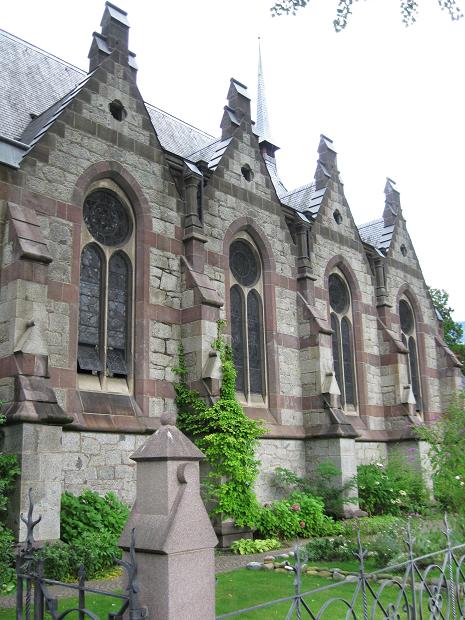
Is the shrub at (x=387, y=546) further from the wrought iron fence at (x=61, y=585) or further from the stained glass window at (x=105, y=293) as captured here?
the wrought iron fence at (x=61, y=585)

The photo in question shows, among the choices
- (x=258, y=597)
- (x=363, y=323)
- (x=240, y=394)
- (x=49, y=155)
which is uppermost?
(x=49, y=155)

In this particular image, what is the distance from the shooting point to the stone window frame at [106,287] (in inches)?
487

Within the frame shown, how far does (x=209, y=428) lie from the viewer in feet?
42.1

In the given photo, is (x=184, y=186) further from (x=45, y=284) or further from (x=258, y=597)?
(x=258, y=597)

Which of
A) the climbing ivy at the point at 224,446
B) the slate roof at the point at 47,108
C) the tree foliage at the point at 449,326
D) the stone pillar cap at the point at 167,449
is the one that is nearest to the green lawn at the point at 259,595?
the climbing ivy at the point at 224,446

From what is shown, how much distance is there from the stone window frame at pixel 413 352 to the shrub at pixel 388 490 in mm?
5561

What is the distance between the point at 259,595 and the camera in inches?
335

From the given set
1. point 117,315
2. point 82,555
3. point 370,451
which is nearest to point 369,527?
point 82,555

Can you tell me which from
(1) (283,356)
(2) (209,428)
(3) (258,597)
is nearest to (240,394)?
(1) (283,356)

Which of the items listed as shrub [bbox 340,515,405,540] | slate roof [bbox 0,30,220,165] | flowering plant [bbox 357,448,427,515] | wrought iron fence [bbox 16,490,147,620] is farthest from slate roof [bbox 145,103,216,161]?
wrought iron fence [bbox 16,490,147,620]

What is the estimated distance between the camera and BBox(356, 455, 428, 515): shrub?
1704 centimetres

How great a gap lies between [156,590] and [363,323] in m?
17.2

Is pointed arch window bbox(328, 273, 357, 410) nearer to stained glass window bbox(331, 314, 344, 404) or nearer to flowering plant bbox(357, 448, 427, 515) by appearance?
stained glass window bbox(331, 314, 344, 404)

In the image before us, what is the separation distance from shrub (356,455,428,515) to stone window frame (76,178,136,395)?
7516 millimetres
